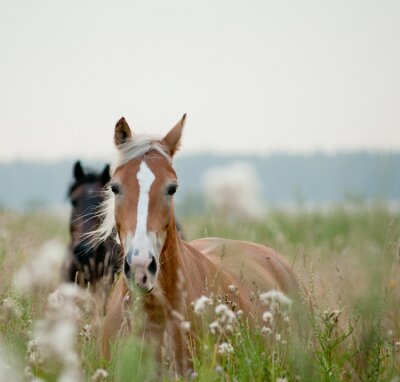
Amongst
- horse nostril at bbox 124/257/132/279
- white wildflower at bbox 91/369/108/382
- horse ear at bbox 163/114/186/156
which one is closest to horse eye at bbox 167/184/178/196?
horse ear at bbox 163/114/186/156

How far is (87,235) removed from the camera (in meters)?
8.19

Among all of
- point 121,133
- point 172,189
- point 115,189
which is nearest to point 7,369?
point 115,189

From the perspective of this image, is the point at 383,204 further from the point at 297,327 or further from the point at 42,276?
the point at 42,276

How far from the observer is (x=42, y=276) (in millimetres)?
5828

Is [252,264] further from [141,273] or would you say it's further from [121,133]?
[141,273]

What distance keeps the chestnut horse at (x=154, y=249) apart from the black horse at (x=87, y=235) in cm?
236

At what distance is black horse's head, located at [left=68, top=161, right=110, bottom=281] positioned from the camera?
8.18 meters

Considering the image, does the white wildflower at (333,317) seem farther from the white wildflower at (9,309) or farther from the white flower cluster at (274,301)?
the white wildflower at (9,309)

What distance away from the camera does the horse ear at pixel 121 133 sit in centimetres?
535

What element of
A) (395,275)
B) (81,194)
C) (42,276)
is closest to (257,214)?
(81,194)

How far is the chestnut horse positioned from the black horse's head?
8.03 feet

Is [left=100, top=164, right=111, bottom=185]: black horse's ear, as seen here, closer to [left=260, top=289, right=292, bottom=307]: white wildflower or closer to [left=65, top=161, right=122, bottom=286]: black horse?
[left=65, top=161, right=122, bottom=286]: black horse

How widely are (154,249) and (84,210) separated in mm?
4160

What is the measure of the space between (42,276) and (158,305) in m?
1.24
